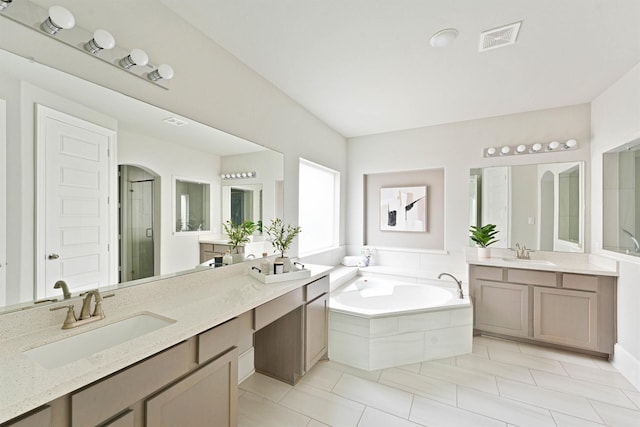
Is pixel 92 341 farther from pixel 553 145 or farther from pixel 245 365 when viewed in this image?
pixel 553 145

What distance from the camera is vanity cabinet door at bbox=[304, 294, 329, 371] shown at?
2.16m

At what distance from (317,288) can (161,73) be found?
6.08 ft

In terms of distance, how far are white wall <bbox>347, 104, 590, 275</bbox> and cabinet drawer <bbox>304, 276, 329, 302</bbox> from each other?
A: 1834 millimetres

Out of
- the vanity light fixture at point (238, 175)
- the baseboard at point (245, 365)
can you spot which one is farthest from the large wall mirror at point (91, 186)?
the baseboard at point (245, 365)

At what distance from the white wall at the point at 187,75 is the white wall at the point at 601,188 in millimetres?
2936

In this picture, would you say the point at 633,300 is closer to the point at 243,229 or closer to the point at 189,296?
the point at 243,229

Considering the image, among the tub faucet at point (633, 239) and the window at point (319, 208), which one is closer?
the tub faucet at point (633, 239)

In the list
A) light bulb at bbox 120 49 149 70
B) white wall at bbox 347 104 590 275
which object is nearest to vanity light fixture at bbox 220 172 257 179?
light bulb at bbox 120 49 149 70

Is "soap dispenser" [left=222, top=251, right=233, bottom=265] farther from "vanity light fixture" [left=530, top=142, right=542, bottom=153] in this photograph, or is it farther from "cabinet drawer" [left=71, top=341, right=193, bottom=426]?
"vanity light fixture" [left=530, top=142, right=542, bottom=153]

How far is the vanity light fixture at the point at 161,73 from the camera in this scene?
1.49m

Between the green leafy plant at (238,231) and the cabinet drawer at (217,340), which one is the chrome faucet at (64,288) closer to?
the cabinet drawer at (217,340)

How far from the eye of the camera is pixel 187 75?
1.75 m

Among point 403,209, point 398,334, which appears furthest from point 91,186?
point 403,209

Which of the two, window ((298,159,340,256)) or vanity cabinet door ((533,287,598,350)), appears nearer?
vanity cabinet door ((533,287,598,350))
